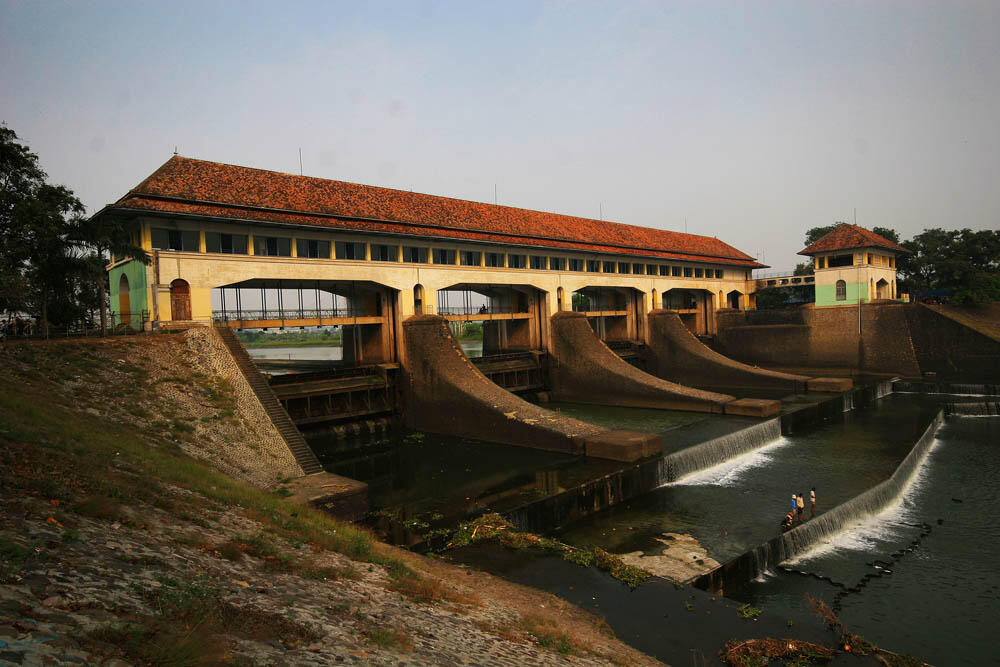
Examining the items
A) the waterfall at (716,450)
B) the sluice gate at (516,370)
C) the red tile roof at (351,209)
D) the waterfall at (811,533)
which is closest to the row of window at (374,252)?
the red tile roof at (351,209)

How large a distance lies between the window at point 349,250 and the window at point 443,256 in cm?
395

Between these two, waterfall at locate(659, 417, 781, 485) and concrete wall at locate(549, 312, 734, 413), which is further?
concrete wall at locate(549, 312, 734, 413)

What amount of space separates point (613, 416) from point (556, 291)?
9314 mm

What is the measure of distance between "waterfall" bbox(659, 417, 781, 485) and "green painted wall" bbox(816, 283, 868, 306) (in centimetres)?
2104

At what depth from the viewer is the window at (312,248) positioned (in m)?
22.8

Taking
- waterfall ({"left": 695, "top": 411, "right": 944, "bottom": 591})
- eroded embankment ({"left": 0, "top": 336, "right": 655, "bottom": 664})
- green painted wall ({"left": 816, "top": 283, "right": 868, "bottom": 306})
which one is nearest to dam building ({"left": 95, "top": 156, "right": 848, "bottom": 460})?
waterfall ({"left": 695, "top": 411, "right": 944, "bottom": 591})

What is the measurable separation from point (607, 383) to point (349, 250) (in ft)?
45.0

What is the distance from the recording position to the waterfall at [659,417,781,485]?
677 inches

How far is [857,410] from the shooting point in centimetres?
2684

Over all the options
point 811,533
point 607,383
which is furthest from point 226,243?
point 811,533

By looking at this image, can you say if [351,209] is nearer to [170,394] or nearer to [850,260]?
[170,394]

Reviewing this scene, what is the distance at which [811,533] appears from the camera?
12.9 m

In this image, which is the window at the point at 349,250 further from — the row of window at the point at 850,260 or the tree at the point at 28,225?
the row of window at the point at 850,260

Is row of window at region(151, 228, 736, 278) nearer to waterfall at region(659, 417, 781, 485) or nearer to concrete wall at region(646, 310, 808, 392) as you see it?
concrete wall at region(646, 310, 808, 392)
